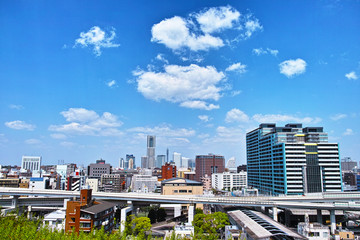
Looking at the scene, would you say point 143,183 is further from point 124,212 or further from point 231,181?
point 124,212

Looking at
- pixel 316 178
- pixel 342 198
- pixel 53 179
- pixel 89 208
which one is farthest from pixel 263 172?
pixel 53 179

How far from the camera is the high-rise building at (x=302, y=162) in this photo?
87.5 meters

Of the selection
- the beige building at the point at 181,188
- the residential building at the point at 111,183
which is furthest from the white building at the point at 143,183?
the beige building at the point at 181,188

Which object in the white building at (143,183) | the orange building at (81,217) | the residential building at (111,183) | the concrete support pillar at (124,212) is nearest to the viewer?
the orange building at (81,217)

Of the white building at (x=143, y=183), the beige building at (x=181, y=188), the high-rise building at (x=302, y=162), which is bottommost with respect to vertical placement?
the white building at (x=143, y=183)

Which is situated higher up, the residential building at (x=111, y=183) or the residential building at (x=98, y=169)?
the residential building at (x=98, y=169)

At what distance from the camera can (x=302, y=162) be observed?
89.6 meters

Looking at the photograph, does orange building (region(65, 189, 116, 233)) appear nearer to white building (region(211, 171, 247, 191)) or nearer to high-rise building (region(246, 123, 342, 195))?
Result: high-rise building (region(246, 123, 342, 195))

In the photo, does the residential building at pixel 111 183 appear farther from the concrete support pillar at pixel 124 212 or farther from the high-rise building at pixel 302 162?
the high-rise building at pixel 302 162

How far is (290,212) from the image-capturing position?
214ft

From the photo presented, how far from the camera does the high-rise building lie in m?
87.5

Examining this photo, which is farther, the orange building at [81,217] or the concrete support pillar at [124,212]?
the concrete support pillar at [124,212]

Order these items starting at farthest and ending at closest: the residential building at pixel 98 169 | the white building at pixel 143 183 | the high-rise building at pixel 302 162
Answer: the residential building at pixel 98 169
the white building at pixel 143 183
the high-rise building at pixel 302 162

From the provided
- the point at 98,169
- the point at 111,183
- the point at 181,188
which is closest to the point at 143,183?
the point at 111,183
